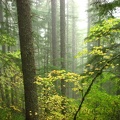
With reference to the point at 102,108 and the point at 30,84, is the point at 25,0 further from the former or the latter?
the point at 102,108

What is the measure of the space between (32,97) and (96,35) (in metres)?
3.05

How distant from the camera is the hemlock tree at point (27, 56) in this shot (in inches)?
224

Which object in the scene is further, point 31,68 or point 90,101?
point 90,101

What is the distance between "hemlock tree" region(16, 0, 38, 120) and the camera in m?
5.69

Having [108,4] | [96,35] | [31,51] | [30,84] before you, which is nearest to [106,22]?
[96,35]

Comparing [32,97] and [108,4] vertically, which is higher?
[108,4]

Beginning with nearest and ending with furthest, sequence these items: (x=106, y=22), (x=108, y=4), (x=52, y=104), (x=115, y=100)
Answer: (x=108, y=4) → (x=106, y=22) → (x=52, y=104) → (x=115, y=100)

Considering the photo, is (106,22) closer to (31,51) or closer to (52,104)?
(31,51)

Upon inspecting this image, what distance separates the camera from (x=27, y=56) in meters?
5.76

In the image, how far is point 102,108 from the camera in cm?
868

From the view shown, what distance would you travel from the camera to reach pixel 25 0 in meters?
5.64

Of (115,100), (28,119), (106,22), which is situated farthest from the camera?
(115,100)

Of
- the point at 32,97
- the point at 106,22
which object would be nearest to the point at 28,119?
the point at 32,97

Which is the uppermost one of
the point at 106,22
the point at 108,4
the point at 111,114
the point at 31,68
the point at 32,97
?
the point at 108,4
